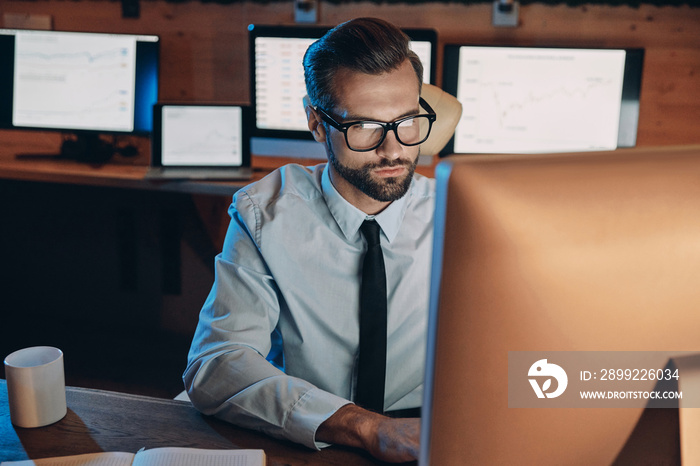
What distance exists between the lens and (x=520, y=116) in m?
2.00

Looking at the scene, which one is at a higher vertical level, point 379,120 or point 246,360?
point 379,120

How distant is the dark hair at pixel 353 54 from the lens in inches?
41.1

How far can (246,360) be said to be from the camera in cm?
90

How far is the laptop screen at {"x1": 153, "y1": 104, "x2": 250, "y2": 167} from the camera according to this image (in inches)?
82.3

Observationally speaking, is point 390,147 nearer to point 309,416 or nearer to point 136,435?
point 309,416

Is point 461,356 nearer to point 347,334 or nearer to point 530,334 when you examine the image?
point 530,334

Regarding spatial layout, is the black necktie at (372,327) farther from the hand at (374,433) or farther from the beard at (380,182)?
the hand at (374,433)

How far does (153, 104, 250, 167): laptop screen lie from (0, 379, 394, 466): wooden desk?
1321 millimetres

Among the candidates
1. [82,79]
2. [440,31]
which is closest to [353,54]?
[440,31]

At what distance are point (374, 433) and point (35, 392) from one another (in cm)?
46

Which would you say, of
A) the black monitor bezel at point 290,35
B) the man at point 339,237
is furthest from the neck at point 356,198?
the black monitor bezel at point 290,35

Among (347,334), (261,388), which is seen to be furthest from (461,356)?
(347,334)

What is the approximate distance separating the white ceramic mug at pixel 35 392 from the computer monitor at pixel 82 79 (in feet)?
5.24

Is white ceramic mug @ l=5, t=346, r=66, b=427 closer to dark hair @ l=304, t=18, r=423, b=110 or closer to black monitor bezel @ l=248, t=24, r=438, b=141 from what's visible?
dark hair @ l=304, t=18, r=423, b=110
